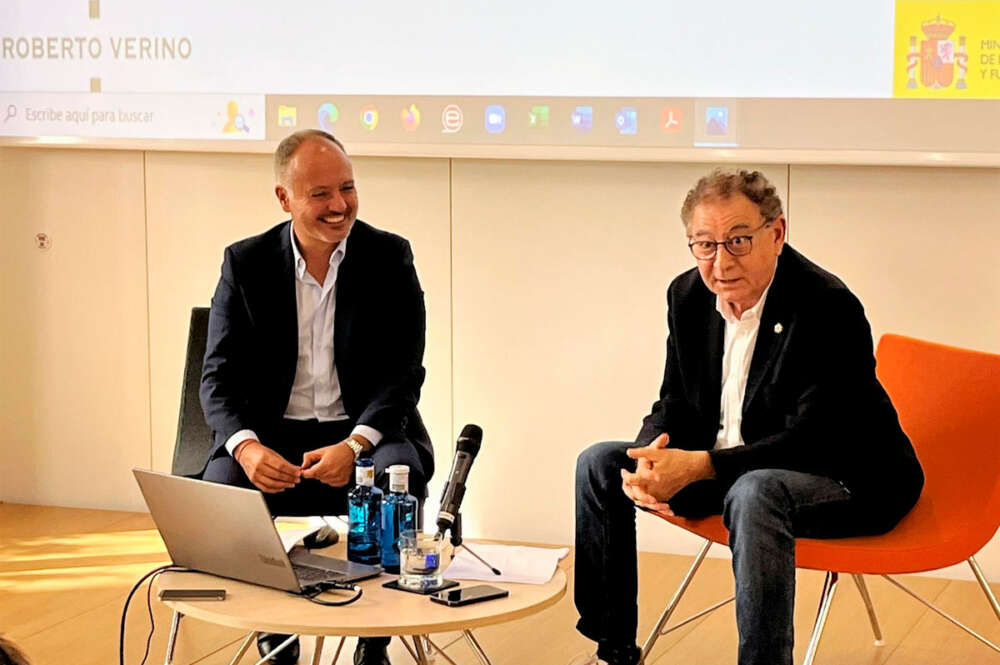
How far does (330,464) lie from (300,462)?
27 cm

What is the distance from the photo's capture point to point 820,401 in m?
3.00

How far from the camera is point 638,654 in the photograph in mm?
3105

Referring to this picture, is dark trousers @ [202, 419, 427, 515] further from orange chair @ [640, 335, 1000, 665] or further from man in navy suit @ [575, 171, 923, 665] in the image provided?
orange chair @ [640, 335, 1000, 665]

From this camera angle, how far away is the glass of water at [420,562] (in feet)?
8.75

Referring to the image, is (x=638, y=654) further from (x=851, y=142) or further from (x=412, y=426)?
(x=851, y=142)

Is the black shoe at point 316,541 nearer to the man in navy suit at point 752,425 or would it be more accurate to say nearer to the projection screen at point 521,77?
the man in navy suit at point 752,425

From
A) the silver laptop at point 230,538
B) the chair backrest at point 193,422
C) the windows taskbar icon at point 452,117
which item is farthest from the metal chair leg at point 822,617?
the windows taskbar icon at point 452,117

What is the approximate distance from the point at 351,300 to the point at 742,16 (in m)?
1.54

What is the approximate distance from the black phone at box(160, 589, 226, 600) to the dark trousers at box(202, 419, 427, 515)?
683mm

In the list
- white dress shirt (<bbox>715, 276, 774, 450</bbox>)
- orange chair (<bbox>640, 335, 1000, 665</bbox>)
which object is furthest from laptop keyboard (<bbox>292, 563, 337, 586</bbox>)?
white dress shirt (<bbox>715, 276, 774, 450</bbox>)

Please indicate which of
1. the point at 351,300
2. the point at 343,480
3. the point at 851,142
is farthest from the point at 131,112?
the point at 851,142

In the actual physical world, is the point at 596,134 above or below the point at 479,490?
above

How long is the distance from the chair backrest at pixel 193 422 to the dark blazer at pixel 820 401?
148 centimetres

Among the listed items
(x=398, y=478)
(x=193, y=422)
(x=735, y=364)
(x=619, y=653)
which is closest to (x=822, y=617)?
(x=619, y=653)
